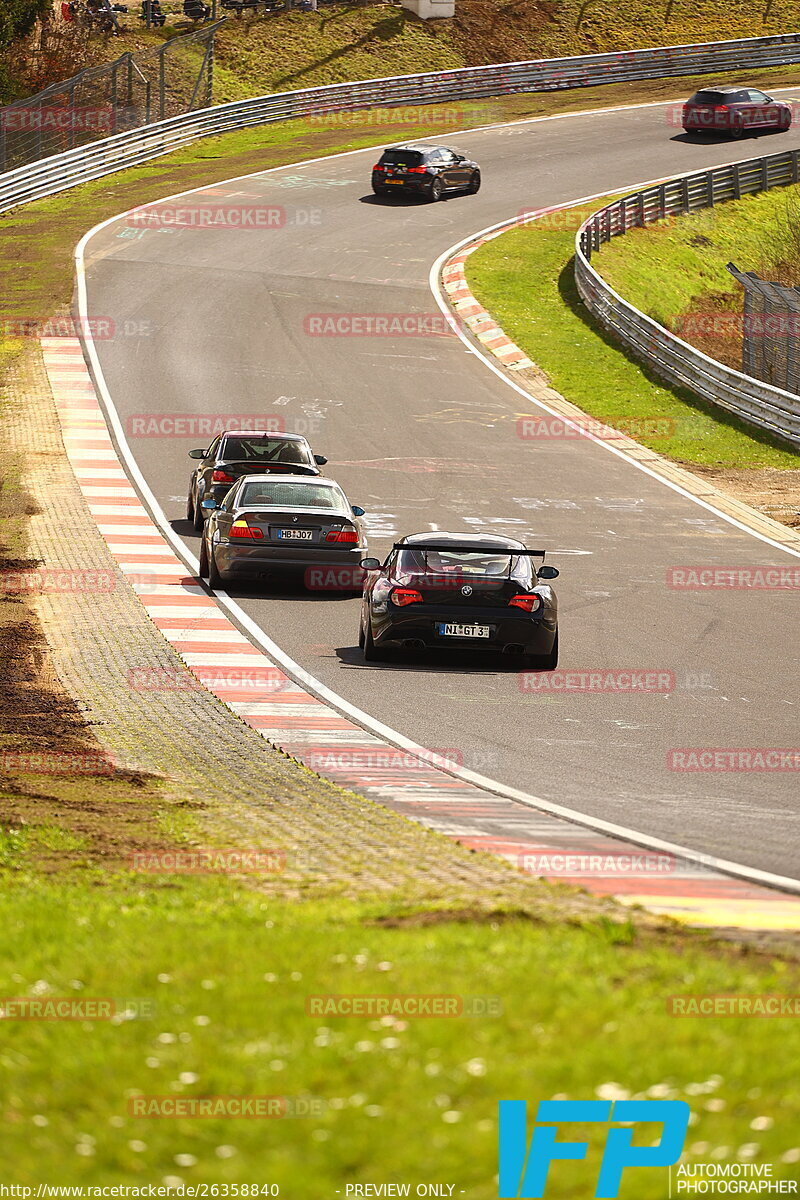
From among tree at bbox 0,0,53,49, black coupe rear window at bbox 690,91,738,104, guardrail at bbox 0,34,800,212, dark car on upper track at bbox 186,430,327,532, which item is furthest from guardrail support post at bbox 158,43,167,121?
dark car on upper track at bbox 186,430,327,532

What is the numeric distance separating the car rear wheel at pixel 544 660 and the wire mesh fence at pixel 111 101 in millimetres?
40607

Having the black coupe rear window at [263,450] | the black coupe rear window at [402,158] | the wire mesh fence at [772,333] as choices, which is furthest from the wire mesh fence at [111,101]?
the black coupe rear window at [263,450]

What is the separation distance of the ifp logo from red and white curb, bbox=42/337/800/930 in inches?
114

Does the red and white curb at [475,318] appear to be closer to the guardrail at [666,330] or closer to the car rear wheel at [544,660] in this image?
the guardrail at [666,330]

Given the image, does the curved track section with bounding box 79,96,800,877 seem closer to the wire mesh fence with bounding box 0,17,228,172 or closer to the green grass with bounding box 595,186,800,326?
the green grass with bounding box 595,186,800,326

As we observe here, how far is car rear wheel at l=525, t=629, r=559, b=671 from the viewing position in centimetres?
1641

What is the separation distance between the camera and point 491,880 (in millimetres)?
8562

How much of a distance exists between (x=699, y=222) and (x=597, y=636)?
37.1m

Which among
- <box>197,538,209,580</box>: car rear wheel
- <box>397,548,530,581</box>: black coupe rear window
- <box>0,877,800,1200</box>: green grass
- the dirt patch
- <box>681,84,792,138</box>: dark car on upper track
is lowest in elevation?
the dirt patch

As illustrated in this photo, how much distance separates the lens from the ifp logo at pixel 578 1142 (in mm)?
4633

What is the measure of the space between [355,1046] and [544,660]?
1125 centimetres

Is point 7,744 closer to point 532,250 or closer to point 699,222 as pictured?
point 532,250

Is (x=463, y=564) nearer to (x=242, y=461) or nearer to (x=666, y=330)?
(x=242, y=461)

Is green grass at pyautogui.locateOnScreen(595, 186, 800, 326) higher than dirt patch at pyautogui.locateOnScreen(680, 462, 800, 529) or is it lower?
higher
